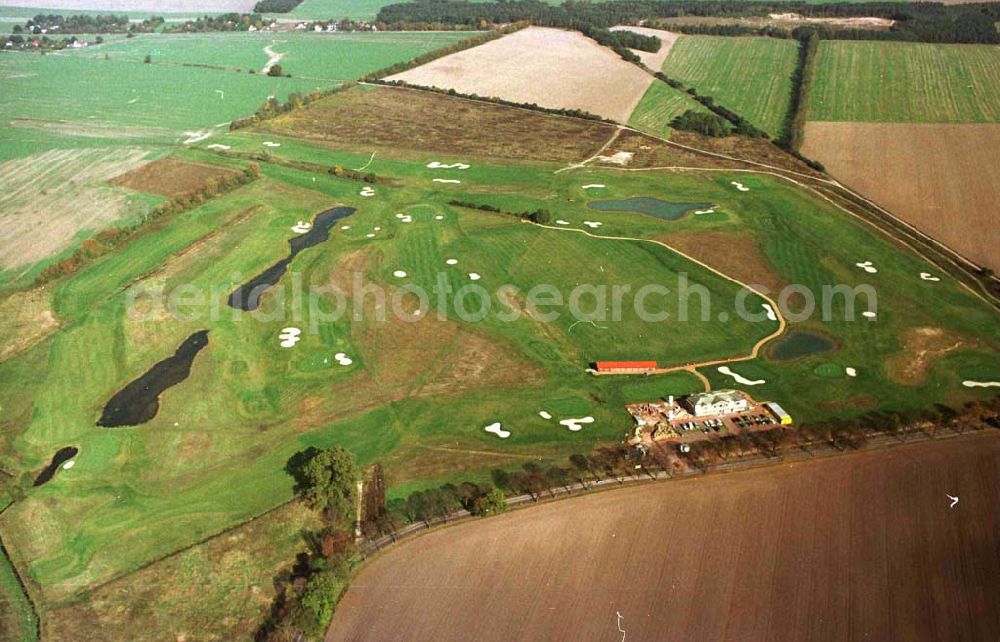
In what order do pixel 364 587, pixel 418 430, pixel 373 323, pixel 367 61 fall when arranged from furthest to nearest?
pixel 367 61
pixel 373 323
pixel 418 430
pixel 364 587

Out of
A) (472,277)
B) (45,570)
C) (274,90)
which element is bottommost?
(45,570)

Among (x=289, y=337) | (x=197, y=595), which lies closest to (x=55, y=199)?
(x=289, y=337)

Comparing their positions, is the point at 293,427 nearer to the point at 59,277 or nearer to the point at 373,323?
the point at 373,323

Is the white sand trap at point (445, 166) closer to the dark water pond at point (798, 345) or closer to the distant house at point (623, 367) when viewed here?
the distant house at point (623, 367)

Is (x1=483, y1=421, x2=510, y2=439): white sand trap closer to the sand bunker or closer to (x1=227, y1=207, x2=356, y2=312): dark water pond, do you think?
the sand bunker

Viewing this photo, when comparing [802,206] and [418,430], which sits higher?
[802,206]

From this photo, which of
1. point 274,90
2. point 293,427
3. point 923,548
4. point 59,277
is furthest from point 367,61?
point 923,548

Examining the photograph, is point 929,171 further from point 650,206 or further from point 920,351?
point 920,351
